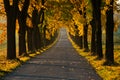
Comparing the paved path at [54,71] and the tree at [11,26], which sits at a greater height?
the tree at [11,26]

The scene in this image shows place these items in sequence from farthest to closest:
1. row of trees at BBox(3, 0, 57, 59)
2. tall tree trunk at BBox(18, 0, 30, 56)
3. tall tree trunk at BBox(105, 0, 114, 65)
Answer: tall tree trunk at BBox(18, 0, 30, 56)
row of trees at BBox(3, 0, 57, 59)
tall tree trunk at BBox(105, 0, 114, 65)

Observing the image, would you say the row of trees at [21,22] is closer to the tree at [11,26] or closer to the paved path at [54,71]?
the tree at [11,26]

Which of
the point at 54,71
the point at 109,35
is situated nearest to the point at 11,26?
the point at 109,35

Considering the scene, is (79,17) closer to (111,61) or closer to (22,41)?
(22,41)

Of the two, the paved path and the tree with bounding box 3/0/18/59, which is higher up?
the tree with bounding box 3/0/18/59

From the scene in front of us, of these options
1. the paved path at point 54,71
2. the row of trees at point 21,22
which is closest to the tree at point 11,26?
the row of trees at point 21,22

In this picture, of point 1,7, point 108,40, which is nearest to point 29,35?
point 1,7

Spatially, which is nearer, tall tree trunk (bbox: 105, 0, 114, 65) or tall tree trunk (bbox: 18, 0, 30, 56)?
tall tree trunk (bbox: 105, 0, 114, 65)

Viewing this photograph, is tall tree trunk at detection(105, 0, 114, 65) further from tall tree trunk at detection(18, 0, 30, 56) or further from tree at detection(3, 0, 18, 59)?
tall tree trunk at detection(18, 0, 30, 56)

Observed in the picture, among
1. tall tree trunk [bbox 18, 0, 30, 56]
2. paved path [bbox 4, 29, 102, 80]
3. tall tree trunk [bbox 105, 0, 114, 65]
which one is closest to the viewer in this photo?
paved path [bbox 4, 29, 102, 80]

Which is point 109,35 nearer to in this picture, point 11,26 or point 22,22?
point 11,26

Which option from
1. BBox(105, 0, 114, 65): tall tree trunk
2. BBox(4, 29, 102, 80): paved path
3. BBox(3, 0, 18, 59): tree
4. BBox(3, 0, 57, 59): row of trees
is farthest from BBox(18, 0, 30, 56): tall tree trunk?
BBox(105, 0, 114, 65): tall tree trunk

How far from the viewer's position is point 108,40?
2708 cm

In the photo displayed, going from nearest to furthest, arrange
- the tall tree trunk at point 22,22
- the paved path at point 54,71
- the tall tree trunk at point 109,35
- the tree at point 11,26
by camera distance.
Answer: the paved path at point 54,71, the tall tree trunk at point 109,35, the tree at point 11,26, the tall tree trunk at point 22,22
